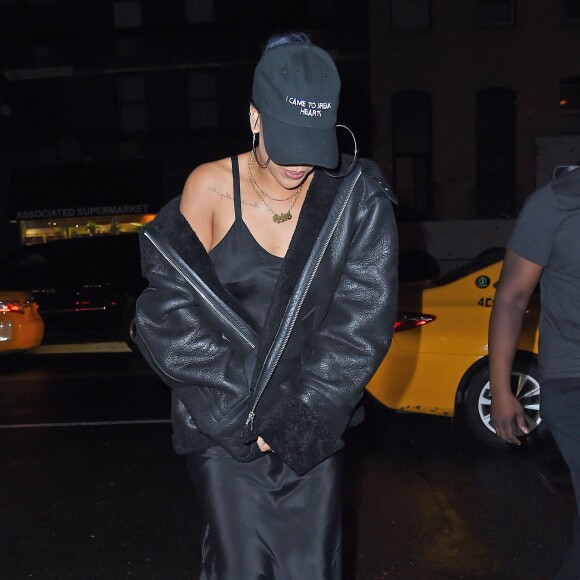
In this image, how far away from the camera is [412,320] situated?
673 cm

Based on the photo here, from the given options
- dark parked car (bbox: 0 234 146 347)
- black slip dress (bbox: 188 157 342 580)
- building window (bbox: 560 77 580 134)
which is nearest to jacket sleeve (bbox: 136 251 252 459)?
black slip dress (bbox: 188 157 342 580)

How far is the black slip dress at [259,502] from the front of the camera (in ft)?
7.94

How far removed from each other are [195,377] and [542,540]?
303 centimetres

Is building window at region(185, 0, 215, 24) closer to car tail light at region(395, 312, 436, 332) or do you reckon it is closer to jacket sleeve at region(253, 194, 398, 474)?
car tail light at region(395, 312, 436, 332)

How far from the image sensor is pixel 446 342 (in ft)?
21.9

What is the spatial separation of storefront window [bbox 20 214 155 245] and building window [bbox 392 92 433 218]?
21.9 ft

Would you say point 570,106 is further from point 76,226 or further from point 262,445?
point 262,445

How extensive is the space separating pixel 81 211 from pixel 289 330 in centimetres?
2146

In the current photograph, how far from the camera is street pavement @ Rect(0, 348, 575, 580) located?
448 centimetres

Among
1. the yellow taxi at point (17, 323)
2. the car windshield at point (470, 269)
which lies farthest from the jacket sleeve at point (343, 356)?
the yellow taxi at point (17, 323)

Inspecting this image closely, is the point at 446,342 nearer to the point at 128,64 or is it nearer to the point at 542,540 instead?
the point at 542,540

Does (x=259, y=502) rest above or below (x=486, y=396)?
above

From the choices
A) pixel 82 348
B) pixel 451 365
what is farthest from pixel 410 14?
pixel 451 365

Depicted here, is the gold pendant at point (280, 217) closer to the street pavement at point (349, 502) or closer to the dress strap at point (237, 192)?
the dress strap at point (237, 192)
